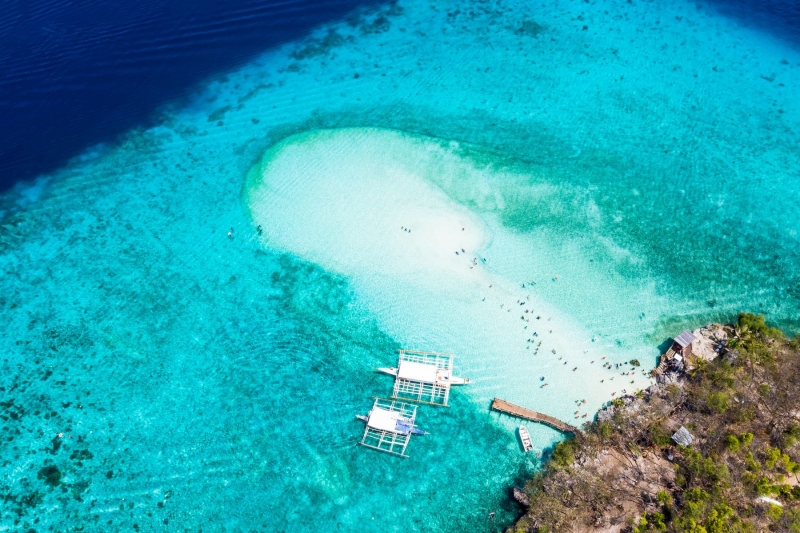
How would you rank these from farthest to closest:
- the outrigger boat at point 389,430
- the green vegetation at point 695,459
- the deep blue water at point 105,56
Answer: the deep blue water at point 105,56 → the outrigger boat at point 389,430 → the green vegetation at point 695,459

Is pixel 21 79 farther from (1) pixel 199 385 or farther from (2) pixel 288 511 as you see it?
(2) pixel 288 511

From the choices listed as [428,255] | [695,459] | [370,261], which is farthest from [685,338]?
[370,261]

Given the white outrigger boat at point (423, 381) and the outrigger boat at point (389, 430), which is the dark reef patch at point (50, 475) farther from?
the white outrigger boat at point (423, 381)

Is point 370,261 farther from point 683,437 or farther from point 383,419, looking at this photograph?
point 683,437

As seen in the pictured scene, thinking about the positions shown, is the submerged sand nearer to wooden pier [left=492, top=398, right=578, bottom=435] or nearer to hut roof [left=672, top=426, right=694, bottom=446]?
wooden pier [left=492, top=398, right=578, bottom=435]

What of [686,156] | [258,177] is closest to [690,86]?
[686,156]

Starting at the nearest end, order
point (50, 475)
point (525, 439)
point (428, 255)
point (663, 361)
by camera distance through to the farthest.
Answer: point (525, 439)
point (50, 475)
point (663, 361)
point (428, 255)

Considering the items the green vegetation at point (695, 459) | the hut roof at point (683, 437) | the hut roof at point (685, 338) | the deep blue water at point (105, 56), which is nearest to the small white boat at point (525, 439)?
the green vegetation at point (695, 459)
